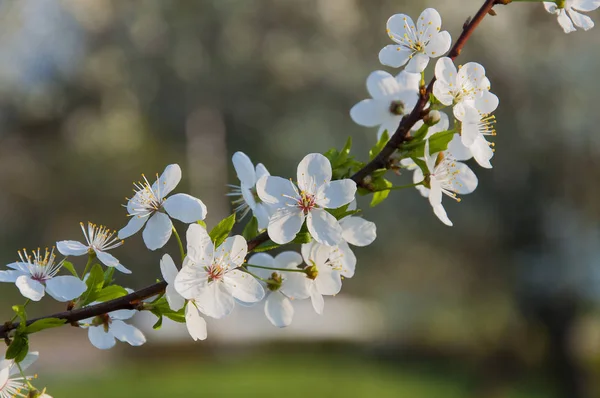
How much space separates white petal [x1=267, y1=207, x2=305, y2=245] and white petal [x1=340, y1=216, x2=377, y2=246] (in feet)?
0.25

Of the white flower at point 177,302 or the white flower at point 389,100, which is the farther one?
the white flower at point 389,100

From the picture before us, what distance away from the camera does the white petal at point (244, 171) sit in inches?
31.2

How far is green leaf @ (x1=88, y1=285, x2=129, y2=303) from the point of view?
0.73m

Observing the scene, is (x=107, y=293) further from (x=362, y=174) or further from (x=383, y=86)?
(x=383, y=86)

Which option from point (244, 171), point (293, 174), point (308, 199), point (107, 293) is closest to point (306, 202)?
point (308, 199)

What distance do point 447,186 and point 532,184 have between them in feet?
23.9

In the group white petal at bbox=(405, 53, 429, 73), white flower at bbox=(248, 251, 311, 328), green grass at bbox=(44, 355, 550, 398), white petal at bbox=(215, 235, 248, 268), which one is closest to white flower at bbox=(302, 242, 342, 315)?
white flower at bbox=(248, 251, 311, 328)

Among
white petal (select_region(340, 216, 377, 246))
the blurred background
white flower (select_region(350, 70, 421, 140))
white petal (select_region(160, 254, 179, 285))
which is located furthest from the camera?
the blurred background

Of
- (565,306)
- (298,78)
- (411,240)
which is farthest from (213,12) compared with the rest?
(565,306)

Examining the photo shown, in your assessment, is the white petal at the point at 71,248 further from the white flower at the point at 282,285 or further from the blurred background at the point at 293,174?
the blurred background at the point at 293,174

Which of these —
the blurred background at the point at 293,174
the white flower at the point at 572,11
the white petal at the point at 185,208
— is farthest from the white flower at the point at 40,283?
the blurred background at the point at 293,174

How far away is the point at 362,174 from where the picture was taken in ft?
2.37

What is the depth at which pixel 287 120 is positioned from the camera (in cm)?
1044

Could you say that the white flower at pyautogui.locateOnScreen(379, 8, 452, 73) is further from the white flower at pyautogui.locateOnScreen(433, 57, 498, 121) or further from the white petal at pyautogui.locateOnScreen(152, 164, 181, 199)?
the white petal at pyautogui.locateOnScreen(152, 164, 181, 199)
